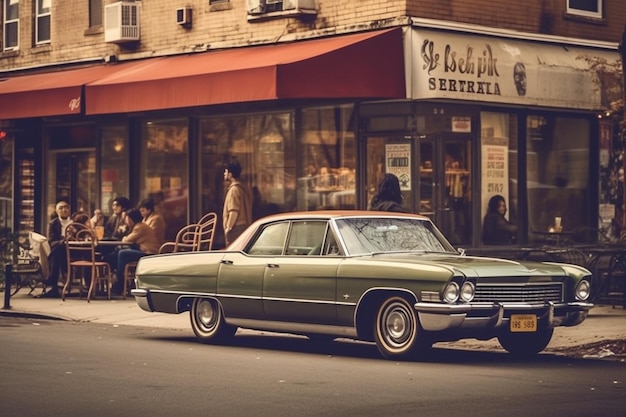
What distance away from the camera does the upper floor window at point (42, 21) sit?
2769 cm

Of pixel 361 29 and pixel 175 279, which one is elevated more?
pixel 361 29

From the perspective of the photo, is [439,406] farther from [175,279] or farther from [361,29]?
[361,29]

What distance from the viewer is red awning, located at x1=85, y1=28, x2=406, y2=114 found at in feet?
64.4

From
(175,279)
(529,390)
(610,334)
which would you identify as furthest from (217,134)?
(529,390)

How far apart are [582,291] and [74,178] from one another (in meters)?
15.8

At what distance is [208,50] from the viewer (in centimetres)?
2339

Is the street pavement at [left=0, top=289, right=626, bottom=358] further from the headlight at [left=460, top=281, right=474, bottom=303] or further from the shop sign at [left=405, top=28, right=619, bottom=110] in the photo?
the shop sign at [left=405, top=28, right=619, bottom=110]

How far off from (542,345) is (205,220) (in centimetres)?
1122

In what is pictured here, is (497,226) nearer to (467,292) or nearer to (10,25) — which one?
(467,292)

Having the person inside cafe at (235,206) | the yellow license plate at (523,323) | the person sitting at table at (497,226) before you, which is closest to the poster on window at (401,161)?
the person sitting at table at (497,226)

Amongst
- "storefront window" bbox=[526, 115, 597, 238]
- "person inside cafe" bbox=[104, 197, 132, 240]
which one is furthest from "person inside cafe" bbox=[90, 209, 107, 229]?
"storefront window" bbox=[526, 115, 597, 238]

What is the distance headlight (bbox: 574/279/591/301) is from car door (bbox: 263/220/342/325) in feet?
7.37

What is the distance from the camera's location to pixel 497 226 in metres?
21.8

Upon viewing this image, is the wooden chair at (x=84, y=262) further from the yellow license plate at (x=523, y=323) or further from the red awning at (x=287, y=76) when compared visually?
the yellow license plate at (x=523, y=323)
